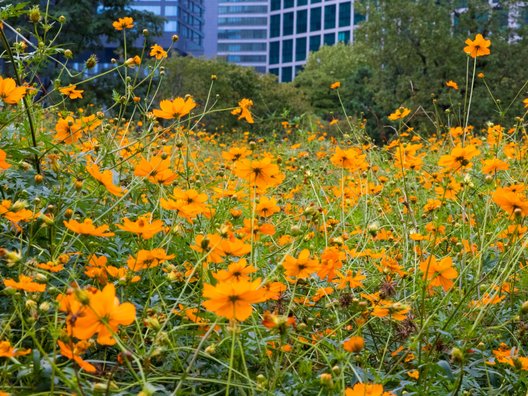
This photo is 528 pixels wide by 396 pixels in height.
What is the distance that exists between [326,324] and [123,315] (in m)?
0.60

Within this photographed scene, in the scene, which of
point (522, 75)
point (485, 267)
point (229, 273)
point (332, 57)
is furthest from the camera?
point (332, 57)

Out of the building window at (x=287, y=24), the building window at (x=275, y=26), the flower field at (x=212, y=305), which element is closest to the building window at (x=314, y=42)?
the building window at (x=287, y=24)

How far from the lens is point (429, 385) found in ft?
2.76

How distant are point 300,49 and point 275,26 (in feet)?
12.9

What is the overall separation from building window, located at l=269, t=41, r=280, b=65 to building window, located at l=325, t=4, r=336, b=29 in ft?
15.0

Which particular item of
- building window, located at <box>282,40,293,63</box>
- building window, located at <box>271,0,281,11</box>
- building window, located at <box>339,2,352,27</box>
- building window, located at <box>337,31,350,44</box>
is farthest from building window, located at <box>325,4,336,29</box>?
building window, located at <box>271,0,281,11</box>

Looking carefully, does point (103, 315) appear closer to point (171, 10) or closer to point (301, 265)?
point (301, 265)

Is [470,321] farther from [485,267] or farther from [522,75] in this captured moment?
[522,75]

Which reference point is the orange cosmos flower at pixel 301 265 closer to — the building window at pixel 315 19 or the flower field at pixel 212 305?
the flower field at pixel 212 305

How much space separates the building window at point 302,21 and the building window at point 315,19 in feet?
1.41

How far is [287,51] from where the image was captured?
47.2 metres

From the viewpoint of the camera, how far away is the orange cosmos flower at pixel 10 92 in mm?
1047

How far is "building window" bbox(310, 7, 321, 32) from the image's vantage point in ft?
149

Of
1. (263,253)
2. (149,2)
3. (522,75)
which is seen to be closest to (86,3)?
(522,75)
